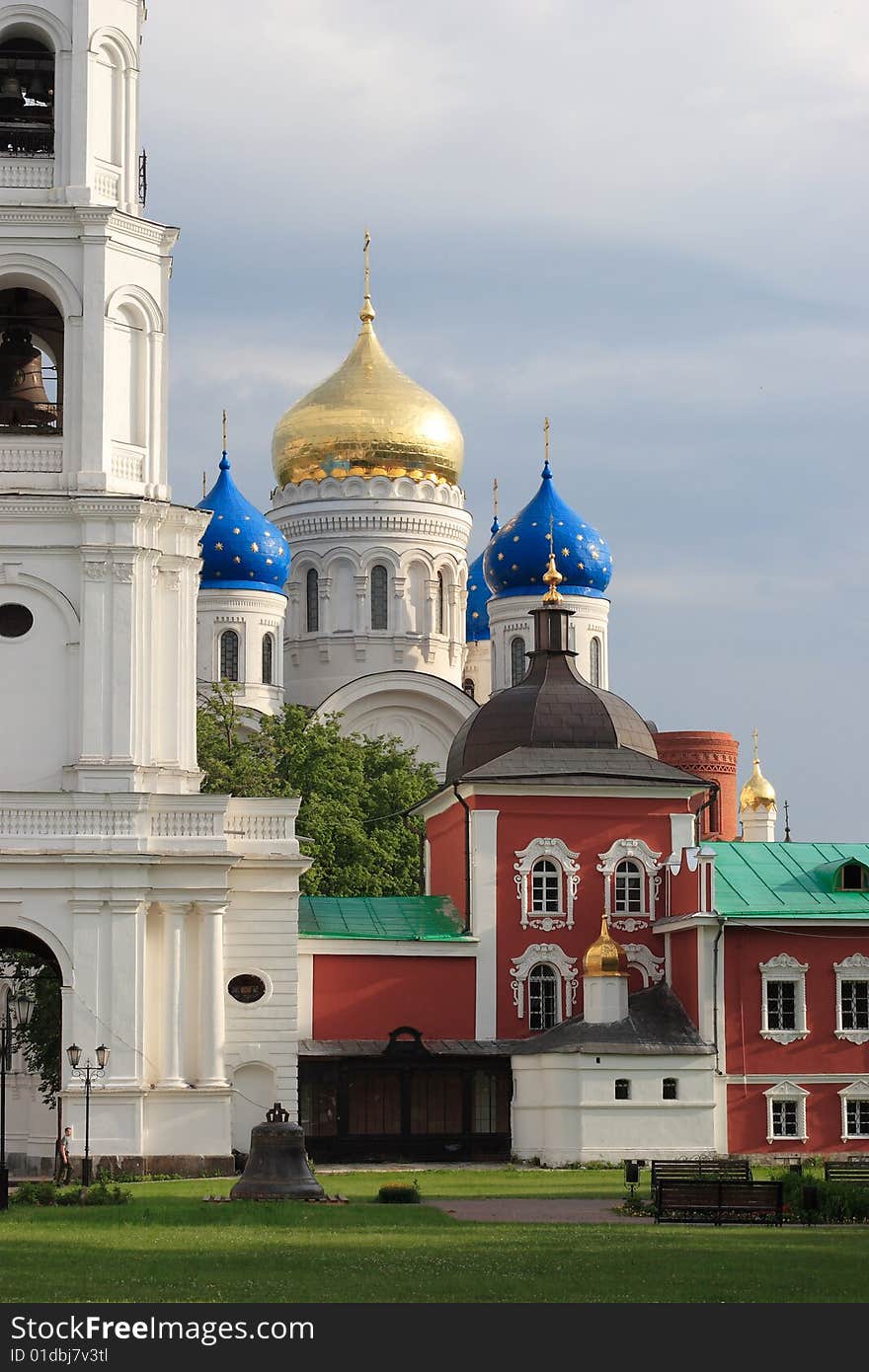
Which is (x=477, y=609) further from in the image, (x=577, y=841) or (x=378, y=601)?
(x=577, y=841)

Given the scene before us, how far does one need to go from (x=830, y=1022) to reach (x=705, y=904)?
114 inches

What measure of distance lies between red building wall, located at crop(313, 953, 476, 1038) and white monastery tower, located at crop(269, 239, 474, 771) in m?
23.2

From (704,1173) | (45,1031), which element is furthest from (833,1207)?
(45,1031)

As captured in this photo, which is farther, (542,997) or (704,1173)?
(542,997)

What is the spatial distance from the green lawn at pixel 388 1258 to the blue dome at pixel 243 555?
37.8m

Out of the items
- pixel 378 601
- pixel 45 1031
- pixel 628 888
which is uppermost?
pixel 378 601

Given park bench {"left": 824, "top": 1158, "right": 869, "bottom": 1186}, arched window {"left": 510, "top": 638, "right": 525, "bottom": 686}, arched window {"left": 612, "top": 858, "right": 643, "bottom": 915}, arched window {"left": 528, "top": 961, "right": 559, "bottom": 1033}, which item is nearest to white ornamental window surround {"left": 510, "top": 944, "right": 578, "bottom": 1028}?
arched window {"left": 528, "top": 961, "right": 559, "bottom": 1033}

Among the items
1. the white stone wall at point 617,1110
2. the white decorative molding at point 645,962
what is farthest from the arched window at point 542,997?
the white stone wall at point 617,1110

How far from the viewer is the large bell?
128 feet

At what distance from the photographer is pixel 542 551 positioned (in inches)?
2621

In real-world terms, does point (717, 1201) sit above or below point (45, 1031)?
below

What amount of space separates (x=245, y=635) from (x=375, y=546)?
4443 mm

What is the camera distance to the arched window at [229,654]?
6444 cm
